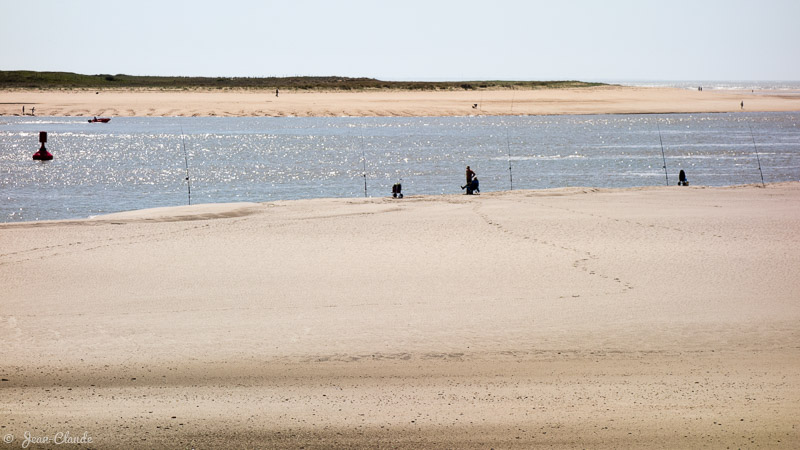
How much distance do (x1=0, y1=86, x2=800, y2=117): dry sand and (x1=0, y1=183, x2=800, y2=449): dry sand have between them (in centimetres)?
6334

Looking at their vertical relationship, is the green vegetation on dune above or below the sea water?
above

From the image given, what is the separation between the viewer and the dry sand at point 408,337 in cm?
737

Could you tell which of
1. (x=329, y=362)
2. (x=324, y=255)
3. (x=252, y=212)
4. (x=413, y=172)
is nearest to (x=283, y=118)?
(x=413, y=172)

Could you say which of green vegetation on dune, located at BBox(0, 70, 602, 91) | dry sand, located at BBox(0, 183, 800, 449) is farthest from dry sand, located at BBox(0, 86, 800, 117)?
dry sand, located at BBox(0, 183, 800, 449)

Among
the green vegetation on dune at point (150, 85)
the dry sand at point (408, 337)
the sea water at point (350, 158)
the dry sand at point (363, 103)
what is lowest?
the dry sand at point (408, 337)

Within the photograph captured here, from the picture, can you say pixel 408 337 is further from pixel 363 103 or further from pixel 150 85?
pixel 150 85

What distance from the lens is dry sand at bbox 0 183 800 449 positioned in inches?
290

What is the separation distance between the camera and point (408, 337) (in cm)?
969

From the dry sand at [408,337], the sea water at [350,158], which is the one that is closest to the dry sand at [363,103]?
the sea water at [350,158]

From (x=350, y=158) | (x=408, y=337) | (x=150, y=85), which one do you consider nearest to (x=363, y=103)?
(x=150, y=85)

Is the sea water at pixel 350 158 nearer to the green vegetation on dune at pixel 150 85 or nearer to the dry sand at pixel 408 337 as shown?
the dry sand at pixel 408 337

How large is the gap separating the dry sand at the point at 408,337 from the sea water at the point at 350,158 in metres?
12.9

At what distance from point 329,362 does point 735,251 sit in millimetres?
8286

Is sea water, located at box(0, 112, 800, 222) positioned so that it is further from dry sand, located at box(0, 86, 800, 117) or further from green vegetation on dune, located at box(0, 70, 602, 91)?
green vegetation on dune, located at box(0, 70, 602, 91)
